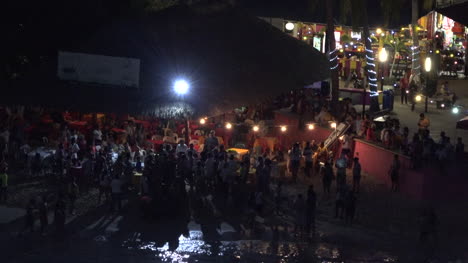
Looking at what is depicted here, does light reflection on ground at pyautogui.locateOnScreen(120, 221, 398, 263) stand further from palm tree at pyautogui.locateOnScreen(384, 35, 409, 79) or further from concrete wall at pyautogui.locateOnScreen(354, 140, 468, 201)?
palm tree at pyautogui.locateOnScreen(384, 35, 409, 79)

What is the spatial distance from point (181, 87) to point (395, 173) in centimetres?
774

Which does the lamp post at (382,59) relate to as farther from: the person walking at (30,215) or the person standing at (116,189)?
the person walking at (30,215)

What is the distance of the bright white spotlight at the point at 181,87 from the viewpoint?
82.4 ft

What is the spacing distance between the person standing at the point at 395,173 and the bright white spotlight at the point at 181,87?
7.43 metres

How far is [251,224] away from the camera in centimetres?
1964

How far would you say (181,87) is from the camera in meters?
25.2

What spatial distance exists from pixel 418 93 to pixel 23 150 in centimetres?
1940

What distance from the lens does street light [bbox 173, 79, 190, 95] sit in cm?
2511

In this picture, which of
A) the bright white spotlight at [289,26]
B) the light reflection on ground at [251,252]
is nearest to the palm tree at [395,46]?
the bright white spotlight at [289,26]

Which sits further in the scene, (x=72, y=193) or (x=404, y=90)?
(x=404, y=90)

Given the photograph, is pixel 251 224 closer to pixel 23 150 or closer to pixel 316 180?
pixel 316 180

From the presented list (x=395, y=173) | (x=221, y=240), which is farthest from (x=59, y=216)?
(x=395, y=173)

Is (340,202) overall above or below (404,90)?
below

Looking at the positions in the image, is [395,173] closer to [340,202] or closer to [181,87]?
[340,202]
